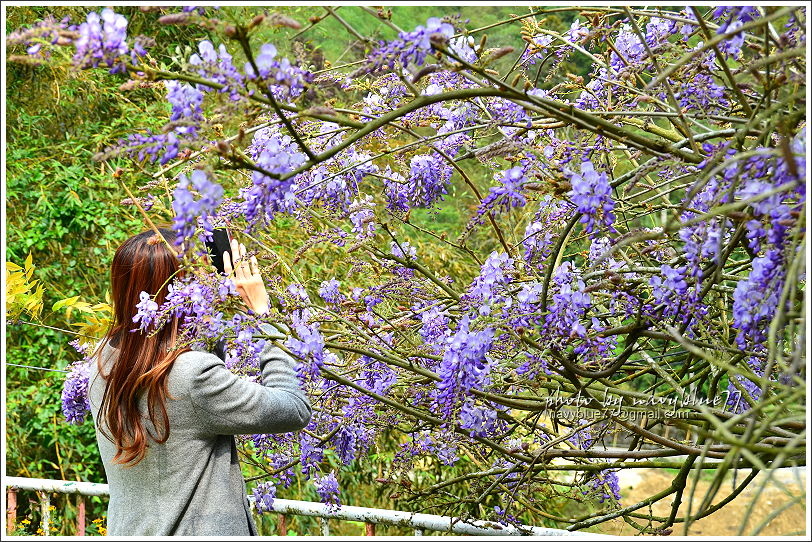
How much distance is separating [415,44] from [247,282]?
68cm

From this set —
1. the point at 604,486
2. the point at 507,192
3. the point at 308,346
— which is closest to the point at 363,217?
the point at 308,346

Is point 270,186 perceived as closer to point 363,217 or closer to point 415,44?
point 415,44

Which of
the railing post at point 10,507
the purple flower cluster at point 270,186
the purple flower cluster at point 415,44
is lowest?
the railing post at point 10,507

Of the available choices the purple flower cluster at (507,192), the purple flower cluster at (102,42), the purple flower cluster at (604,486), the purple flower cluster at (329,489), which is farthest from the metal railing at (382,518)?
the purple flower cluster at (102,42)

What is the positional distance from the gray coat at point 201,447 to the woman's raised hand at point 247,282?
52mm

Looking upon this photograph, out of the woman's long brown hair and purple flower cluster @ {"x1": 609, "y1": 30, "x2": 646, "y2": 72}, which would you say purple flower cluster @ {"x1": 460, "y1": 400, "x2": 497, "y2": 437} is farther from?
purple flower cluster @ {"x1": 609, "y1": 30, "x2": 646, "y2": 72}

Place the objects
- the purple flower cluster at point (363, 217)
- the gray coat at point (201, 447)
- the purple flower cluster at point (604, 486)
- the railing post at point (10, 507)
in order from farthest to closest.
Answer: the railing post at point (10, 507), the purple flower cluster at point (604, 486), the purple flower cluster at point (363, 217), the gray coat at point (201, 447)

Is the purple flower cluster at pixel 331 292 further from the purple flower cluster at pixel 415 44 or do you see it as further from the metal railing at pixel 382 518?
the purple flower cluster at pixel 415 44

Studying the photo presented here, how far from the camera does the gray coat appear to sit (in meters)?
1.58

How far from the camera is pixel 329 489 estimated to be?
6.88ft

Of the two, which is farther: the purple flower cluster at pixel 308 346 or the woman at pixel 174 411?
the woman at pixel 174 411

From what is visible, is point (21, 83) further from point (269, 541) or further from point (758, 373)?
point (758, 373)

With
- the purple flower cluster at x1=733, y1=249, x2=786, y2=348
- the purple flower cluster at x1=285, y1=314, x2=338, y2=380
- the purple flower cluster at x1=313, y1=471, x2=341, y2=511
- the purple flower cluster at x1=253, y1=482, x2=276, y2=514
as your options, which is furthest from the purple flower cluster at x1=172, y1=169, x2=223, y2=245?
the purple flower cluster at x1=253, y1=482, x2=276, y2=514

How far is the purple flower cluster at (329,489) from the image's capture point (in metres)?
2.09
